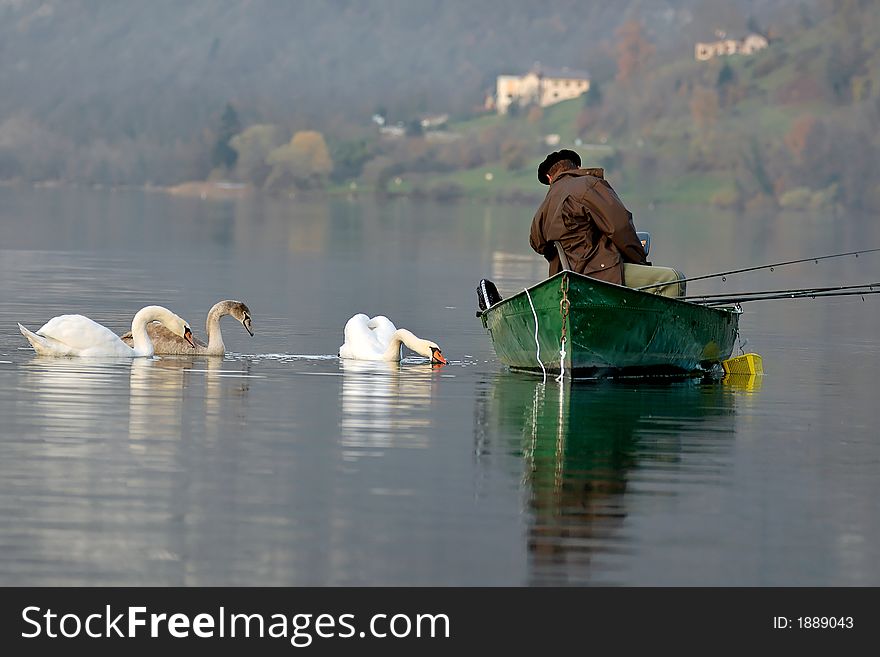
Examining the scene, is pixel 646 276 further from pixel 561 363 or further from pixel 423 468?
pixel 423 468

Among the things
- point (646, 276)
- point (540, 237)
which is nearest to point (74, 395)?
point (540, 237)

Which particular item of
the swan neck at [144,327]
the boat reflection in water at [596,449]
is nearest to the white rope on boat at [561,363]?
the boat reflection in water at [596,449]

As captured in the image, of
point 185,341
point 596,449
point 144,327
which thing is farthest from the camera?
point 185,341

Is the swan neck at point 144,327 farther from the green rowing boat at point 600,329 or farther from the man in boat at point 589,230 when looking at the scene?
the man in boat at point 589,230

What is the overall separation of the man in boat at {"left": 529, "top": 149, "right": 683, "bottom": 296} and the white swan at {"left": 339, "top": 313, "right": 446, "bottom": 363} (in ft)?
7.75

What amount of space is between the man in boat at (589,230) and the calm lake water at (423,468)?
1372mm

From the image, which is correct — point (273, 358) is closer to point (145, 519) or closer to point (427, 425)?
point (427, 425)

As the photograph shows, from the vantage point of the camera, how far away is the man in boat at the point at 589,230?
23219 millimetres

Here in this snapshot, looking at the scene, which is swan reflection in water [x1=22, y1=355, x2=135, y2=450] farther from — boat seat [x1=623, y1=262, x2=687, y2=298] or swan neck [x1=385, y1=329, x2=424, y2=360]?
boat seat [x1=623, y1=262, x2=687, y2=298]

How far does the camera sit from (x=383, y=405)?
2111 cm

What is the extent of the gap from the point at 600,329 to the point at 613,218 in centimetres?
130

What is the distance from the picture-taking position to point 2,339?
2756 centimetres

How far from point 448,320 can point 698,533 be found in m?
21.0

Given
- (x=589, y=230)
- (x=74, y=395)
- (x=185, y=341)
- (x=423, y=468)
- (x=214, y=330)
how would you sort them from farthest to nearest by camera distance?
(x=214, y=330) → (x=185, y=341) → (x=589, y=230) → (x=74, y=395) → (x=423, y=468)
